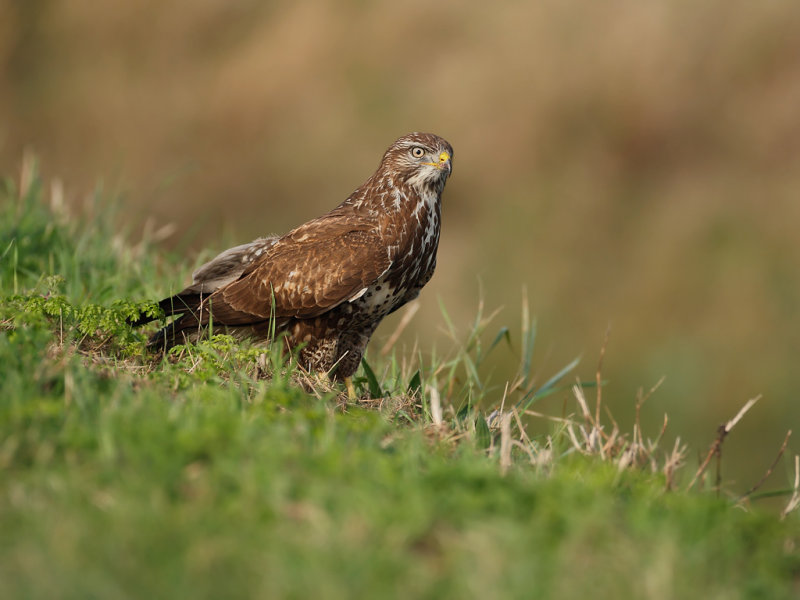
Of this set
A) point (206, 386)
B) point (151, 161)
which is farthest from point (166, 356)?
point (151, 161)

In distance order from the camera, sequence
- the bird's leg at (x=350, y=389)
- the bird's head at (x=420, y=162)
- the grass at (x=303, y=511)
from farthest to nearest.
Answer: the bird's head at (x=420, y=162) < the bird's leg at (x=350, y=389) < the grass at (x=303, y=511)

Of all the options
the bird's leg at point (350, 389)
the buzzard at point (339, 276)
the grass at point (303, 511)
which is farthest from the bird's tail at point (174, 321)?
the grass at point (303, 511)

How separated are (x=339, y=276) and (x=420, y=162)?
0.78m

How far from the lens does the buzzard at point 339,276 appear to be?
4.54 meters

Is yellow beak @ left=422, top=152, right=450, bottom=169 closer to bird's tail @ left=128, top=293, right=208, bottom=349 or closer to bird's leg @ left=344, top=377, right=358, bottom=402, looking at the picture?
bird's leg @ left=344, top=377, right=358, bottom=402

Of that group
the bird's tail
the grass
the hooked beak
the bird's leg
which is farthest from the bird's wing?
the grass

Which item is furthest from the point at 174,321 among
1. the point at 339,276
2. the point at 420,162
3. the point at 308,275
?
the point at 420,162

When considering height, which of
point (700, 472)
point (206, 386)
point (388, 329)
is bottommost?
point (388, 329)

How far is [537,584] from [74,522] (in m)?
1.11

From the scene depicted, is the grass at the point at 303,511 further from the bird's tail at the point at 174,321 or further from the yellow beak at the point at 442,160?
the yellow beak at the point at 442,160

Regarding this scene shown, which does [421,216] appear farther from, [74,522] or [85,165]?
[85,165]

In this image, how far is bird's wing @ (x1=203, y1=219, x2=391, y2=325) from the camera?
4.50m

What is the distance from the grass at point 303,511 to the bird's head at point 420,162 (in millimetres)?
1617

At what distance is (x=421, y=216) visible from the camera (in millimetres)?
4758
